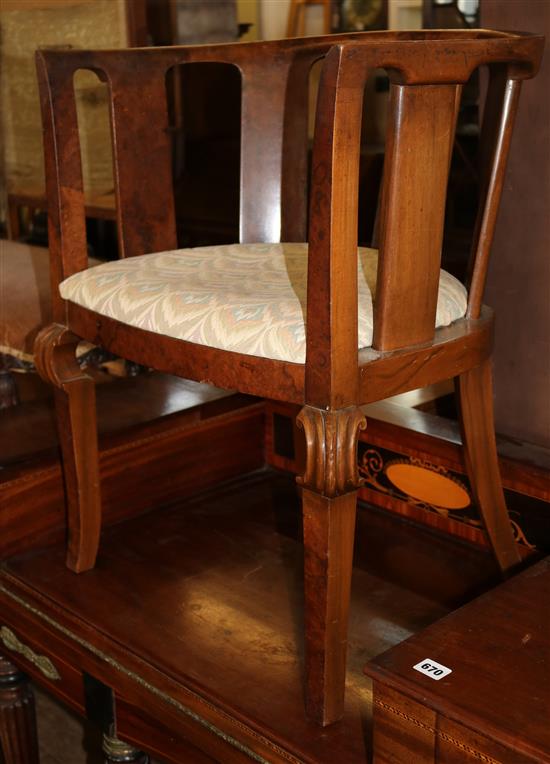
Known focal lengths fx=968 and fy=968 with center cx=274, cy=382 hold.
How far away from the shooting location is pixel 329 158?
812 mm

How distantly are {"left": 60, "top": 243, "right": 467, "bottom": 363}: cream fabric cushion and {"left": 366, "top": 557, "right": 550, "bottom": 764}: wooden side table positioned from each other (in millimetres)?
292

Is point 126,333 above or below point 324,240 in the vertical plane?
below

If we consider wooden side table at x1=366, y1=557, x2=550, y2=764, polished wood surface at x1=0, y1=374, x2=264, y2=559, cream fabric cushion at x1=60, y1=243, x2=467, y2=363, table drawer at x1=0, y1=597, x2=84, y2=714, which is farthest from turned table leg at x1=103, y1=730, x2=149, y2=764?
cream fabric cushion at x1=60, y1=243, x2=467, y2=363

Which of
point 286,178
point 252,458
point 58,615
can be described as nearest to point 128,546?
point 58,615

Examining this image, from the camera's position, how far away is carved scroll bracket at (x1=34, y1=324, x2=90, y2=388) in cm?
120

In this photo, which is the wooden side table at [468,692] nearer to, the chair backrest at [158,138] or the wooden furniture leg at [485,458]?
the wooden furniture leg at [485,458]

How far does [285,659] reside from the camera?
1.10 meters

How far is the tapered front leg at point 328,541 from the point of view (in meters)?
0.86

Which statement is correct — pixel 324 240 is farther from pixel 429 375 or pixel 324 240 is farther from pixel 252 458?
pixel 252 458

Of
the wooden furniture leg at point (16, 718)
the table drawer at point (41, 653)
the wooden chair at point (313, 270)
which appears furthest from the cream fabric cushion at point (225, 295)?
the wooden furniture leg at point (16, 718)

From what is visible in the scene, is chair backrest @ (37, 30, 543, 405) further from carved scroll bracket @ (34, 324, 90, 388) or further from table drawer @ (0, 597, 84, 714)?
table drawer @ (0, 597, 84, 714)

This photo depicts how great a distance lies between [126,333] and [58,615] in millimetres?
408

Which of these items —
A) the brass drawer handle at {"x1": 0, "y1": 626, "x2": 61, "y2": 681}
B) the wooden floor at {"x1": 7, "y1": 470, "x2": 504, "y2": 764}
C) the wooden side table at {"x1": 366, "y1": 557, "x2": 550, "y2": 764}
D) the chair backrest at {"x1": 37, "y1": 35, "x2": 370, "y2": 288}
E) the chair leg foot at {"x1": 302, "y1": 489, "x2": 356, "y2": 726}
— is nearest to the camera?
the wooden side table at {"x1": 366, "y1": 557, "x2": 550, "y2": 764}

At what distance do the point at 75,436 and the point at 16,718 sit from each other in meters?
0.42
